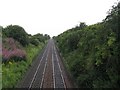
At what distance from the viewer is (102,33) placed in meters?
22.4

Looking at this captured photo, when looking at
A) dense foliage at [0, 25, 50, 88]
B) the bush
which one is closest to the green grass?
dense foliage at [0, 25, 50, 88]

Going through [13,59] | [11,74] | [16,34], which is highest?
[16,34]

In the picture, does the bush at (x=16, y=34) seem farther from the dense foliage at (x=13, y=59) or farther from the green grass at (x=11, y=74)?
the green grass at (x=11, y=74)

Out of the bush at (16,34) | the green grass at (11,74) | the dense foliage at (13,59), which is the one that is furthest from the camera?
the bush at (16,34)

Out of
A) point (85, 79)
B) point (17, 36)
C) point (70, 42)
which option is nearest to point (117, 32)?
point (85, 79)

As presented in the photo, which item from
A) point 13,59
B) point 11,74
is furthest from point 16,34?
point 11,74

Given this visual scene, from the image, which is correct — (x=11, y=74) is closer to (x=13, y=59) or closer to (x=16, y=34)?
(x=13, y=59)

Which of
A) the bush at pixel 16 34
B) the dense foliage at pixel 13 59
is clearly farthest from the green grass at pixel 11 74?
the bush at pixel 16 34

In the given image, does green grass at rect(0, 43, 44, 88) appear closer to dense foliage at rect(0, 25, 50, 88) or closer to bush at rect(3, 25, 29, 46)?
→ dense foliage at rect(0, 25, 50, 88)

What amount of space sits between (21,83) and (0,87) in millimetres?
3591

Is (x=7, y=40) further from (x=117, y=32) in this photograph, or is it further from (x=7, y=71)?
(x=117, y=32)

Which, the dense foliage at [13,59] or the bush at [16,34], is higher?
the bush at [16,34]

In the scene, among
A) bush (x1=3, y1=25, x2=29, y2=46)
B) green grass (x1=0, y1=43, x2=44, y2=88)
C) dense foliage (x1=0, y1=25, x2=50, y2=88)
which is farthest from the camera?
bush (x1=3, y1=25, x2=29, y2=46)

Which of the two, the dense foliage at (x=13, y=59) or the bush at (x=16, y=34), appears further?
the bush at (x=16, y=34)
